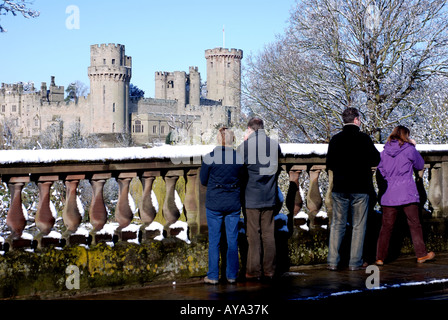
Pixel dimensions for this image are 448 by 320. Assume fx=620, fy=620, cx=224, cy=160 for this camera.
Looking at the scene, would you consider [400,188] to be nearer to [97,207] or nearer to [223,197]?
[223,197]

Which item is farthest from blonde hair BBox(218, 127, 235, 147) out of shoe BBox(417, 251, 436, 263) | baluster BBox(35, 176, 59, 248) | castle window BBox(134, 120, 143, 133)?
castle window BBox(134, 120, 143, 133)

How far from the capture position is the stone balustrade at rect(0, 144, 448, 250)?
4.96 m

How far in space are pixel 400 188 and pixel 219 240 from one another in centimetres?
215

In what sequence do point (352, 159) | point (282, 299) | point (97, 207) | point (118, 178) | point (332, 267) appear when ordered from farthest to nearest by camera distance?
point (332, 267) < point (352, 159) < point (118, 178) < point (97, 207) < point (282, 299)

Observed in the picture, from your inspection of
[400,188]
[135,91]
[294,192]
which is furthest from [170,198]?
[135,91]

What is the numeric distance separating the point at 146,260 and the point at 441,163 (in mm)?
3829

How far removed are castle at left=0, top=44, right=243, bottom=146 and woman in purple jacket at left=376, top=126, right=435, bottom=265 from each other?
243 feet

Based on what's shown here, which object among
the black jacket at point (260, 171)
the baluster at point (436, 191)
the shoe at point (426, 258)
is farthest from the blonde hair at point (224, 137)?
the baluster at point (436, 191)

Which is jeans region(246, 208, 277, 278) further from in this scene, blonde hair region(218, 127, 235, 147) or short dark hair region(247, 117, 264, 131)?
short dark hair region(247, 117, 264, 131)

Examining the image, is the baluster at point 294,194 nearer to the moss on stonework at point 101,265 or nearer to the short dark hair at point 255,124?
the short dark hair at point 255,124

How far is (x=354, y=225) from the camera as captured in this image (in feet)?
20.4

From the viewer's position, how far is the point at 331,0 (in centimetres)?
1938

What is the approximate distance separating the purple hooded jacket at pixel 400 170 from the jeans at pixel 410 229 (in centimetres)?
11

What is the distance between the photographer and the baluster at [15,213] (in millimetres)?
4926
